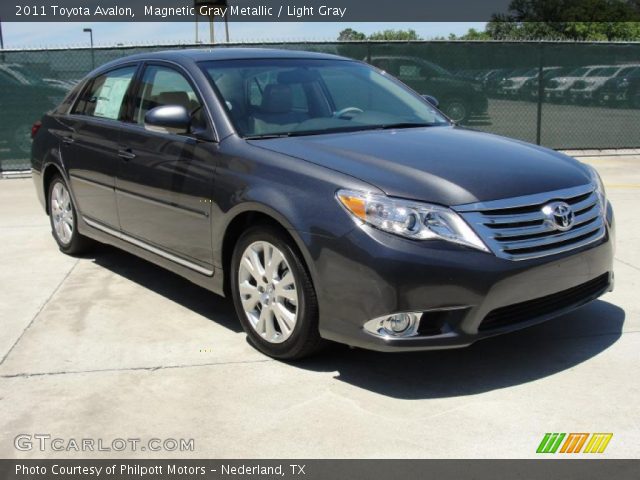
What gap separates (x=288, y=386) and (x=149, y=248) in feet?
5.86

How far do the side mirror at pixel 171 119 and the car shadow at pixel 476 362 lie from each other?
159cm

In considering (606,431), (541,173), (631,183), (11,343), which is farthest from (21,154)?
(606,431)

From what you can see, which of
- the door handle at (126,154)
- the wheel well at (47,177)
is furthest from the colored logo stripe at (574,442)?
the wheel well at (47,177)

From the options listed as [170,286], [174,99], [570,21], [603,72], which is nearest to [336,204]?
[174,99]

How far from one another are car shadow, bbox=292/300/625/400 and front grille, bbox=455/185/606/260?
66 cm

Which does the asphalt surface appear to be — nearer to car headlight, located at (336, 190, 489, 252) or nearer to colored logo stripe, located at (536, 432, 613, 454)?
colored logo stripe, located at (536, 432, 613, 454)

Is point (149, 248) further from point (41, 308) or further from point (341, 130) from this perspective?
point (341, 130)

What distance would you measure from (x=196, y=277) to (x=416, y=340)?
167 centimetres

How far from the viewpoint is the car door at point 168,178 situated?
455cm

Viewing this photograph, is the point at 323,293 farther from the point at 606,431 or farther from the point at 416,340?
the point at 606,431

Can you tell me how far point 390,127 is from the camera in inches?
190

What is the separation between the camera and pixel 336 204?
3674mm

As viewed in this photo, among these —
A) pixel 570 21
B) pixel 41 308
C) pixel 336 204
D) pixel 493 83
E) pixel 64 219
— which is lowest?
pixel 41 308

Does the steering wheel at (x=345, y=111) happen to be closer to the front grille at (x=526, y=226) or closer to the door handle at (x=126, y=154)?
the door handle at (x=126, y=154)
